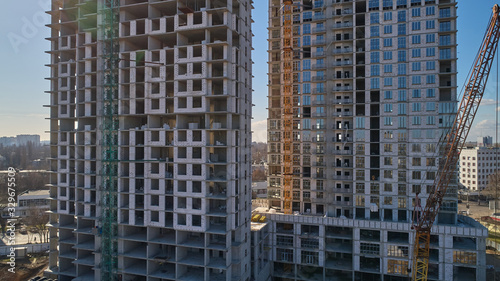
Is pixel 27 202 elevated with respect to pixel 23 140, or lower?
lower

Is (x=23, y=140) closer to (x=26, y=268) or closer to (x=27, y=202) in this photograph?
(x=27, y=202)

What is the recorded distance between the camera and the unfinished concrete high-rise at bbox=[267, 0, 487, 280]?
4497 cm

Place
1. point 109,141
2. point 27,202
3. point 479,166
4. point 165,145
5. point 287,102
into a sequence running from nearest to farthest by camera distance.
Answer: point 165,145, point 109,141, point 287,102, point 27,202, point 479,166

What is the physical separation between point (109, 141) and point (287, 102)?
3162 centimetres

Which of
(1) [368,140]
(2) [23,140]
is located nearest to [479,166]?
(1) [368,140]

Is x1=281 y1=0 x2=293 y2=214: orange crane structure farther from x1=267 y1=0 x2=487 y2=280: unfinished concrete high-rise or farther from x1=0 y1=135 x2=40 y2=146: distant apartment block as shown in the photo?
x1=0 y1=135 x2=40 y2=146: distant apartment block

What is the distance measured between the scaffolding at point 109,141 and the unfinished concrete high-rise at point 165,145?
37cm

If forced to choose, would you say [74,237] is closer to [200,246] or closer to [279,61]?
[200,246]

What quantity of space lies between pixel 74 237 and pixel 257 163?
119 metres

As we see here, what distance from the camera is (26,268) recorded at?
47969 mm

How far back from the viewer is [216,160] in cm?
3650

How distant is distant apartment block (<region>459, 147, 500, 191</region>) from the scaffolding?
121 metres

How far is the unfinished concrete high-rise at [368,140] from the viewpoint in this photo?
45.0 metres

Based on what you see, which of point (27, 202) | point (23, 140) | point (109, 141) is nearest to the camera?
point (109, 141)
